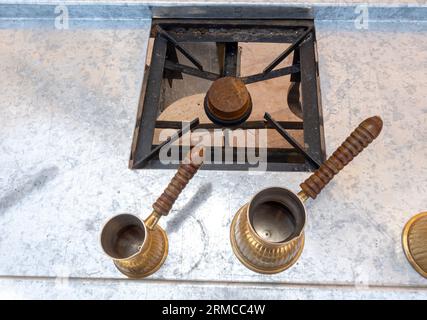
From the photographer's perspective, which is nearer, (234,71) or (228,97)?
(228,97)

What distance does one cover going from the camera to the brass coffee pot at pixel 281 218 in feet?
3.31

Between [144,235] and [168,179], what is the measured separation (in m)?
0.27

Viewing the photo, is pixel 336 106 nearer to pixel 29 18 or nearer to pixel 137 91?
pixel 137 91

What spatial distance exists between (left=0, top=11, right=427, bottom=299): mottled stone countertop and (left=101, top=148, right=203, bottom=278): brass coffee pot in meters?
0.06

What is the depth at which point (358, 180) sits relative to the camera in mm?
1261

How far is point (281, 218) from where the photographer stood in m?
1.13

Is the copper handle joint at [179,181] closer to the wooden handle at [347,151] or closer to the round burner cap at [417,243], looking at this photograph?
the wooden handle at [347,151]

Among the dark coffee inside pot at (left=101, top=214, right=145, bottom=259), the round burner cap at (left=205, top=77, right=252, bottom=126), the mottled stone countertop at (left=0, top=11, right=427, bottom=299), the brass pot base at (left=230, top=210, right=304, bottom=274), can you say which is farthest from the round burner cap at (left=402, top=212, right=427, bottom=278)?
the dark coffee inside pot at (left=101, top=214, right=145, bottom=259)

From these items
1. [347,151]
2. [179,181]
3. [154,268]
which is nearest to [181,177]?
[179,181]

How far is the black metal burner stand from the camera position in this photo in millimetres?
1312

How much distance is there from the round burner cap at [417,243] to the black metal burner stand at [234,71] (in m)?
0.35

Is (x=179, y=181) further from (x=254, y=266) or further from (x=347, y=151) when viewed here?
(x=347, y=151)

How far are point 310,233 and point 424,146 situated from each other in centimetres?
52

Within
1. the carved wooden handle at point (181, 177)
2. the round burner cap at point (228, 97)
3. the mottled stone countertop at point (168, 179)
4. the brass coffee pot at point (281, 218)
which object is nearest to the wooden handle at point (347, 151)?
the brass coffee pot at point (281, 218)
